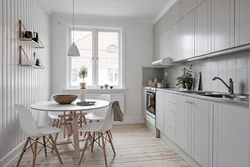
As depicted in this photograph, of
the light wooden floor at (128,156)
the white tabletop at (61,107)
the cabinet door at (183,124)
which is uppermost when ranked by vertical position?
the white tabletop at (61,107)

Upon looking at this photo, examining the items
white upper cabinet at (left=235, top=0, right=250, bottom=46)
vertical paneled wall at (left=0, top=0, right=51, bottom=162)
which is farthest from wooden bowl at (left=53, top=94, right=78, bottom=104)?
white upper cabinet at (left=235, top=0, right=250, bottom=46)

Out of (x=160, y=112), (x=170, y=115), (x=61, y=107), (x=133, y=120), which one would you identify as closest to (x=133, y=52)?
(x=133, y=120)

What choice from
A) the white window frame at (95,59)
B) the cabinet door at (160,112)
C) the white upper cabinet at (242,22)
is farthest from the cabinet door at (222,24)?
the white window frame at (95,59)

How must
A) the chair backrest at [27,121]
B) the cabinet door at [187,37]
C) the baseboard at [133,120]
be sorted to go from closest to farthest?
the chair backrest at [27,121], the cabinet door at [187,37], the baseboard at [133,120]

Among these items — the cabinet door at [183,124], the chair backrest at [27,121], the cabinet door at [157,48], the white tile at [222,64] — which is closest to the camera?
the chair backrest at [27,121]

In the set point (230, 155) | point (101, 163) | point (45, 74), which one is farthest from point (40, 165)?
point (230, 155)

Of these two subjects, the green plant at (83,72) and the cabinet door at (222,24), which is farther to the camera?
the green plant at (83,72)

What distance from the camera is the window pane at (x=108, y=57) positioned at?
436 centimetres

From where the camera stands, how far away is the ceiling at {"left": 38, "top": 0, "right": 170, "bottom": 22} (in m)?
3.45

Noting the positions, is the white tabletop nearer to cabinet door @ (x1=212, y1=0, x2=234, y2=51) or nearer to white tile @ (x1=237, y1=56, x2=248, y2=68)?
cabinet door @ (x1=212, y1=0, x2=234, y2=51)

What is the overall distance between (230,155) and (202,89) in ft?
4.75

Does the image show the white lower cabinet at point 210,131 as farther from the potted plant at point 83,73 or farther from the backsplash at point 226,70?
the potted plant at point 83,73

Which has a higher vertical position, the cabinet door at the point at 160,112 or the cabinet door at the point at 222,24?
the cabinet door at the point at 222,24

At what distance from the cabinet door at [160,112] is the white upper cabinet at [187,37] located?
2.52ft
